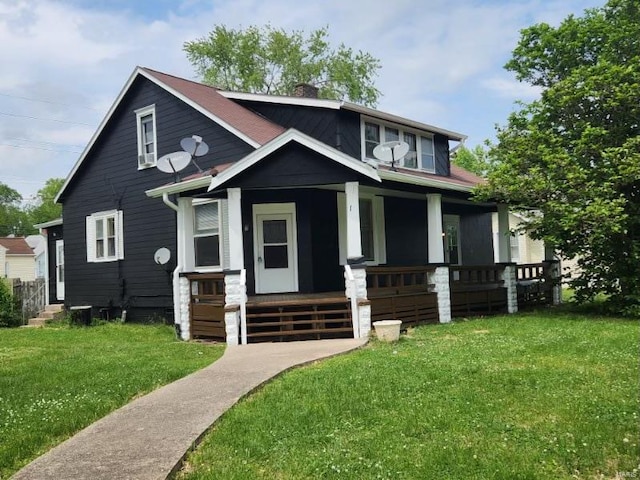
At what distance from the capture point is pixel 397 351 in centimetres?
782

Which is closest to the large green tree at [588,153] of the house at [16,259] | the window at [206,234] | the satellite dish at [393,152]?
the satellite dish at [393,152]

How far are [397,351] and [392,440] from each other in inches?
148

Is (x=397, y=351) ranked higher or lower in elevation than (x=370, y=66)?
lower

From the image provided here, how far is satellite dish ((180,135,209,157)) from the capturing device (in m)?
11.8

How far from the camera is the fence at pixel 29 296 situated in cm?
1661

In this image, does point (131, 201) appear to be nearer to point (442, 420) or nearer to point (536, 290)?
point (536, 290)

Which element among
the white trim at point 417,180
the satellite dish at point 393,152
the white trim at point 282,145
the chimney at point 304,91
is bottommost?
the white trim at point 417,180

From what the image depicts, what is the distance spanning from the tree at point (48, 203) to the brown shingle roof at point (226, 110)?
49.2 m

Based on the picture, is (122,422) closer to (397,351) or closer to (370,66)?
(397,351)

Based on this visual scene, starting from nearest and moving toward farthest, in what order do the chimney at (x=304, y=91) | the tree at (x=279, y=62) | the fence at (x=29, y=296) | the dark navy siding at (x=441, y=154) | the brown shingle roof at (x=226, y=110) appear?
1. the brown shingle roof at (x=226, y=110)
2. the chimney at (x=304, y=91)
3. the dark navy siding at (x=441, y=154)
4. the fence at (x=29, y=296)
5. the tree at (x=279, y=62)

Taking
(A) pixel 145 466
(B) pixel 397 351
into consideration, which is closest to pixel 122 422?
(A) pixel 145 466

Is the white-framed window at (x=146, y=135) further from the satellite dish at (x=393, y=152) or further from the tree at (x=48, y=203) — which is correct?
the tree at (x=48, y=203)

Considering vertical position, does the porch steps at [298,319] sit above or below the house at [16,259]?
below

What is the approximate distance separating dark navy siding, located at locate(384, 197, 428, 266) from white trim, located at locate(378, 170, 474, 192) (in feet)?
6.03
